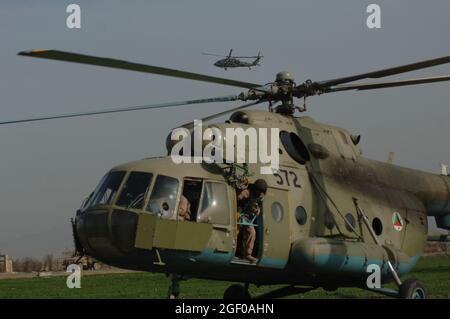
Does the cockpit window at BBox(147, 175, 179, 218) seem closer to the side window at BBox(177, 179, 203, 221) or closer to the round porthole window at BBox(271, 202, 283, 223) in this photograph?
the side window at BBox(177, 179, 203, 221)

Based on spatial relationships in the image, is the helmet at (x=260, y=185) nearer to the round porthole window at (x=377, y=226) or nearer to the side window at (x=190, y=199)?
the side window at (x=190, y=199)

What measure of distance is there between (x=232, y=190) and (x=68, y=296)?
37.8 feet

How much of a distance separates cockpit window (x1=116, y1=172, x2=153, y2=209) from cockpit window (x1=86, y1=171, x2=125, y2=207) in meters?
0.17

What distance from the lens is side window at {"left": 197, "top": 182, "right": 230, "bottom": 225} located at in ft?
39.0

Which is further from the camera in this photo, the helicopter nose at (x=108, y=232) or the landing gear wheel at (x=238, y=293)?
the landing gear wheel at (x=238, y=293)

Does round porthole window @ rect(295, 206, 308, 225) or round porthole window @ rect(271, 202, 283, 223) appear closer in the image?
round porthole window @ rect(271, 202, 283, 223)

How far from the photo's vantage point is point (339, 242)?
43.1 ft

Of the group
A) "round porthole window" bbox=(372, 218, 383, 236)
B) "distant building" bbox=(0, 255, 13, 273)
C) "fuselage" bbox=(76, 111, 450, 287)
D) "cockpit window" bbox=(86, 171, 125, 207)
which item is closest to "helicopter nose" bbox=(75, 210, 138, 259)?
"fuselage" bbox=(76, 111, 450, 287)

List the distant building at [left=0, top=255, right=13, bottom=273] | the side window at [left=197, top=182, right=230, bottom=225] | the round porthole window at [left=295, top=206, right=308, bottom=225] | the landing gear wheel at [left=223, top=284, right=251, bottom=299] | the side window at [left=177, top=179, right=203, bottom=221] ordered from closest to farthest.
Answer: the side window at [left=177, top=179, right=203, bottom=221], the side window at [left=197, top=182, right=230, bottom=225], the round porthole window at [left=295, top=206, right=308, bottom=225], the landing gear wheel at [left=223, top=284, right=251, bottom=299], the distant building at [left=0, top=255, right=13, bottom=273]

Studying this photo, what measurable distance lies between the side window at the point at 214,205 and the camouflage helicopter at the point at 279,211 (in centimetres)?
2

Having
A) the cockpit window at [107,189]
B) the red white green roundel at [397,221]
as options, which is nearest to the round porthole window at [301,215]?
the red white green roundel at [397,221]

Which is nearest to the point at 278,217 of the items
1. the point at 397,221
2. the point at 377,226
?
the point at 377,226

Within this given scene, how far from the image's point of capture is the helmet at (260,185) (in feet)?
40.7

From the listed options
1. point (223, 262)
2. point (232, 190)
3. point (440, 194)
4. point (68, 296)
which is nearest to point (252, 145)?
point (232, 190)
